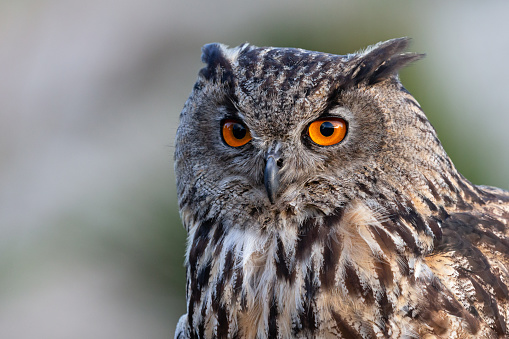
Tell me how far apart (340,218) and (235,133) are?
365mm

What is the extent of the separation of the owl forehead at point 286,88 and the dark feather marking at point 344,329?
0.47m

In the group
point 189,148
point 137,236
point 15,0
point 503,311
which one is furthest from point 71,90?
point 503,311

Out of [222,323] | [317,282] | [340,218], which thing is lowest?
[222,323]

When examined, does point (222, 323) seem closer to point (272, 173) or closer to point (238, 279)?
point (238, 279)

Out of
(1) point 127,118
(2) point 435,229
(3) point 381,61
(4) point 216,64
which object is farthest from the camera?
(1) point 127,118

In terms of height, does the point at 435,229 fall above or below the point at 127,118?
below

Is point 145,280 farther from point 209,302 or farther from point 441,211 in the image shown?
point 441,211

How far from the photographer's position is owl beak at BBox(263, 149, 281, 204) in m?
1.39

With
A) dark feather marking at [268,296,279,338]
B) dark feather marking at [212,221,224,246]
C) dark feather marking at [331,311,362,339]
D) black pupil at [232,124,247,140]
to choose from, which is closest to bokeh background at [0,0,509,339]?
dark feather marking at [212,221,224,246]

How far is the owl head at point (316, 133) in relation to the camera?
1384 mm

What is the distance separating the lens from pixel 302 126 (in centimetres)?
141

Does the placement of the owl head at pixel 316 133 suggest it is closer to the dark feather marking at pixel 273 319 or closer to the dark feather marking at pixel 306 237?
the dark feather marking at pixel 306 237

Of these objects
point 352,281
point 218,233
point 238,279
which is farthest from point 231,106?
point 352,281

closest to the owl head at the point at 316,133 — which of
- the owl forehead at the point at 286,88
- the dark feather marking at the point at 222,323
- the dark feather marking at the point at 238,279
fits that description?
the owl forehead at the point at 286,88
